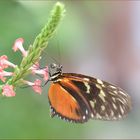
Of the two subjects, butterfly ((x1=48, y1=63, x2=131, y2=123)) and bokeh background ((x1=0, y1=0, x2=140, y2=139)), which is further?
bokeh background ((x1=0, y1=0, x2=140, y2=139))

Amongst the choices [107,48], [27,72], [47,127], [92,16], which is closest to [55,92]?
[27,72]

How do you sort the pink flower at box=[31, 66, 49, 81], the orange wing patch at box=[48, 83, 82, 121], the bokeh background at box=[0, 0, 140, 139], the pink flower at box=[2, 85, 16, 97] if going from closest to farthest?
1. the pink flower at box=[2, 85, 16, 97]
2. the pink flower at box=[31, 66, 49, 81]
3. the orange wing patch at box=[48, 83, 82, 121]
4. the bokeh background at box=[0, 0, 140, 139]

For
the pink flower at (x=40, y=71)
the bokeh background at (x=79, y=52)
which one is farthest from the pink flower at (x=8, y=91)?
the bokeh background at (x=79, y=52)

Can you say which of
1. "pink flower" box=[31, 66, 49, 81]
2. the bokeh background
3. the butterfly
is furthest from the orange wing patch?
the bokeh background

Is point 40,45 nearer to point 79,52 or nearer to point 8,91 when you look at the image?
point 8,91

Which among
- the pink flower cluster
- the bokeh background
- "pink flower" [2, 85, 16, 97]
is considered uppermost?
the bokeh background

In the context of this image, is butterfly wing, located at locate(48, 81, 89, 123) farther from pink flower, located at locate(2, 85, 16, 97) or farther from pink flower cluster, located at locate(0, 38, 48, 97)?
pink flower, located at locate(2, 85, 16, 97)

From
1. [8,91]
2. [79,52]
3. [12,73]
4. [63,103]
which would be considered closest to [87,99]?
[63,103]
